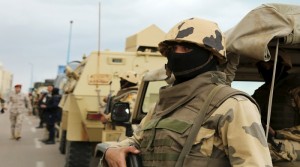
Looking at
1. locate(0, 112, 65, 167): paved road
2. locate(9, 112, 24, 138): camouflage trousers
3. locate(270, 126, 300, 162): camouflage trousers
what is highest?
locate(270, 126, 300, 162): camouflage trousers

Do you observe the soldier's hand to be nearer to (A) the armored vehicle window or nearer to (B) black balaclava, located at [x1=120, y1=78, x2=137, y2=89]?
(A) the armored vehicle window

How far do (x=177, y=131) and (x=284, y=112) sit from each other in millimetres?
1790

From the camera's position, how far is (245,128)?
1968 millimetres

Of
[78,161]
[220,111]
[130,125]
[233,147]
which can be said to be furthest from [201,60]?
[78,161]

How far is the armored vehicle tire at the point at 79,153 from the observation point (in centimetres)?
888

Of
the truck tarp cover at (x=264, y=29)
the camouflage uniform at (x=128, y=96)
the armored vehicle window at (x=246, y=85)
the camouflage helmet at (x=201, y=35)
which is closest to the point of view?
the camouflage helmet at (x=201, y=35)

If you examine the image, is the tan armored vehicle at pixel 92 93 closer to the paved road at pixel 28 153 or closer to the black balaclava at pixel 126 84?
the black balaclava at pixel 126 84

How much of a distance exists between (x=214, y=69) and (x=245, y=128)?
0.41m

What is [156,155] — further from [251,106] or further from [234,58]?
[234,58]

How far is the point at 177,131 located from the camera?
2123 mm

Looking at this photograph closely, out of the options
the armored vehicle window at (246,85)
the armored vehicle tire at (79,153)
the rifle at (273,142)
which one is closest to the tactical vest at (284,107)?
the rifle at (273,142)

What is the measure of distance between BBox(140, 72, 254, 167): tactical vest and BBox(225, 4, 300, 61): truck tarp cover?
0.84 meters

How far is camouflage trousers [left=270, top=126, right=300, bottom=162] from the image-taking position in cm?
351

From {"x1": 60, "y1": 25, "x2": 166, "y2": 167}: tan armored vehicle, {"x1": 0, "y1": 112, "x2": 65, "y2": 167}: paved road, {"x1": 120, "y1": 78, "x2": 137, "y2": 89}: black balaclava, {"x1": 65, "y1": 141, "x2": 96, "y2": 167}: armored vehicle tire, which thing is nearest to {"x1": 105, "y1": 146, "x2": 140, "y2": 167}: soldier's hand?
{"x1": 120, "y1": 78, "x2": 137, "y2": 89}: black balaclava
